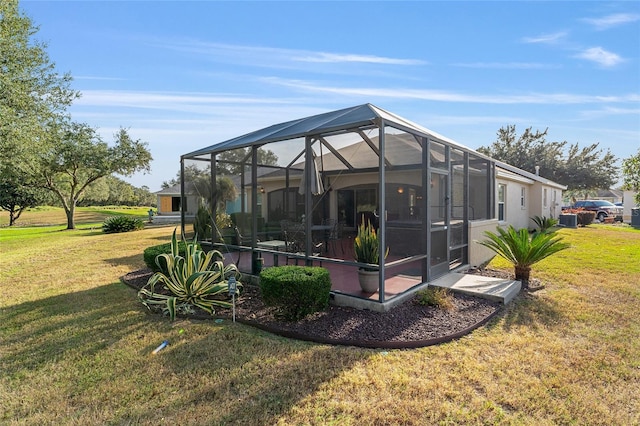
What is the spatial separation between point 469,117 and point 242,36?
9.37 meters

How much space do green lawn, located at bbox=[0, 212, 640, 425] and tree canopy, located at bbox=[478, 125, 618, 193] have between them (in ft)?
103

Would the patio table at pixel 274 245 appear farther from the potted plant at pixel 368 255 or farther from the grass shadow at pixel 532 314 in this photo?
the grass shadow at pixel 532 314

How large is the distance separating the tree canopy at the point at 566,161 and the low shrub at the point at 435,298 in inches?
1260

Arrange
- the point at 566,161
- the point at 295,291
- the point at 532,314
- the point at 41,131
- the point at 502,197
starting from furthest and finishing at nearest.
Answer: the point at 566,161, the point at 41,131, the point at 502,197, the point at 532,314, the point at 295,291

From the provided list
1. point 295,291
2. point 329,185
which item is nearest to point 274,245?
point 295,291

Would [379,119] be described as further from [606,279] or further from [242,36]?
[606,279]

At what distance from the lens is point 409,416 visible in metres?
2.66

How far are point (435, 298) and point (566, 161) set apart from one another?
35.1m

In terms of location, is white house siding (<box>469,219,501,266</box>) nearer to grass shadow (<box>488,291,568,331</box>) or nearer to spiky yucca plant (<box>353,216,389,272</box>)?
grass shadow (<box>488,291,568,331</box>)

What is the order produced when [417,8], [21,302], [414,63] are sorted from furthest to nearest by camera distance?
[414,63] < [417,8] < [21,302]

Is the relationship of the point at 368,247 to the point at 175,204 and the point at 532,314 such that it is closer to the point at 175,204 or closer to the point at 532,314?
the point at 532,314

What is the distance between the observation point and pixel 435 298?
5156 mm

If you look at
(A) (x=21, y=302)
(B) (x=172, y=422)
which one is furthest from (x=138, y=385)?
(A) (x=21, y=302)

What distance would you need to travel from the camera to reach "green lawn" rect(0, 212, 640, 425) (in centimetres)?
272
